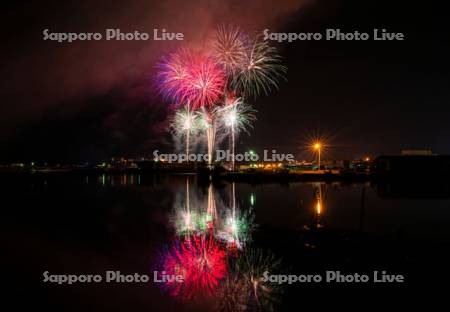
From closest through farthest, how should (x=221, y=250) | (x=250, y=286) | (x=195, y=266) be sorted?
(x=250, y=286) < (x=195, y=266) < (x=221, y=250)

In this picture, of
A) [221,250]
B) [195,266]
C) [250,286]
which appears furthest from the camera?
[221,250]

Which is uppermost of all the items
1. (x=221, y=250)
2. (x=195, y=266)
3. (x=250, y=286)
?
(x=221, y=250)

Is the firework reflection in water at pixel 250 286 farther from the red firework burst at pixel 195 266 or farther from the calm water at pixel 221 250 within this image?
the red firework burst at pixel 195 266

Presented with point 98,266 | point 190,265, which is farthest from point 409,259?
point 98,266

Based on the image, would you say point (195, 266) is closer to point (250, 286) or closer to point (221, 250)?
point (221, 250)

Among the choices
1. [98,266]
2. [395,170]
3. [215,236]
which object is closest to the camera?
[98,266]

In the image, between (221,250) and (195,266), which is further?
(221,250)

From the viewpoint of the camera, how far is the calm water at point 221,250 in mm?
8789

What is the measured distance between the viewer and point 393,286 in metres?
8.96

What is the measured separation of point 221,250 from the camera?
12227 mm

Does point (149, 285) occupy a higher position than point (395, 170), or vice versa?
point (395, 170)

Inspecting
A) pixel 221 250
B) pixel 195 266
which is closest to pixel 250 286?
pixel 195 266

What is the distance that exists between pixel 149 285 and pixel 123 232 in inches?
286

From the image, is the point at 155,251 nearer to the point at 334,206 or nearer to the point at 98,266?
the point at 98,266
